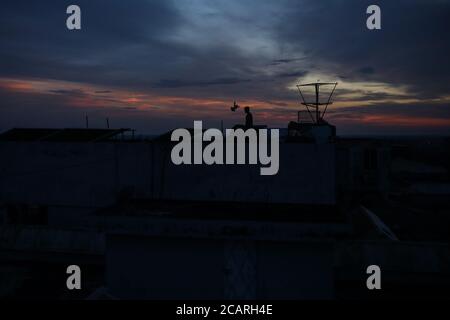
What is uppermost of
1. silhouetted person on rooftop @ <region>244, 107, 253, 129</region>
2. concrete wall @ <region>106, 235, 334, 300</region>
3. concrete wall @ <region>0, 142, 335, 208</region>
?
silhouetted person on rooftop @ <region>244, 107, 253, 129</region>

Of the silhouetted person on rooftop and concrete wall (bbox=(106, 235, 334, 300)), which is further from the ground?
the silhouetted person on rooftop

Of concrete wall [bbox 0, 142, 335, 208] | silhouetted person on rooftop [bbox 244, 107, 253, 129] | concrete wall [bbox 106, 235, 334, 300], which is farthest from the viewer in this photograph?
silhouetted person on rooftop [bbox 244, 107, 253, 129]

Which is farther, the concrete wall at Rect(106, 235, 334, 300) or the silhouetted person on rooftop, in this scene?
the silhouetted person on rooftop

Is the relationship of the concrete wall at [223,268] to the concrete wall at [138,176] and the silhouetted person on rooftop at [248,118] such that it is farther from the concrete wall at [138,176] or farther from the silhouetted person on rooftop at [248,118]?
the silhouetted person on rooftop at [248,118]

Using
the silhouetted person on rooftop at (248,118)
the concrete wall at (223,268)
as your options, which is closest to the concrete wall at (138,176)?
the silhouetted person on rooftop at (248,118)

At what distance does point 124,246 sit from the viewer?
7219mm

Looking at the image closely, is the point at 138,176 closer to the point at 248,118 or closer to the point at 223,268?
the point at 248,118

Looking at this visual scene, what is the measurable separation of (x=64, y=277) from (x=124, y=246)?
688 centimetres

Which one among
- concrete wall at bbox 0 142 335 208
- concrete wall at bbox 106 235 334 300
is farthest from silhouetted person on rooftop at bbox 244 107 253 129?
concrete wall at bbox 106 235 334 300

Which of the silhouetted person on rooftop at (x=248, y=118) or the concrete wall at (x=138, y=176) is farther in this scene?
the silhouetted person on rooftop at (x=248, y=118)

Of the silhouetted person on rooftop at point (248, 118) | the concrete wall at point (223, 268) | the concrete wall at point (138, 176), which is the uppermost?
the silhouetted person on rooftop at point (248, 118)

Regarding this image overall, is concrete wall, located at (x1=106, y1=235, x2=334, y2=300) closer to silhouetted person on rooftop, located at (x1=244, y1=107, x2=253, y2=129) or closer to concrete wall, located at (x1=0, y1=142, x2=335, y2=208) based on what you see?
concrete wall, located at (x1=0, y1=142, x2=335, y2=208)

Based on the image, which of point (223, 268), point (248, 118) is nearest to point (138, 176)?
point (248, 118)
